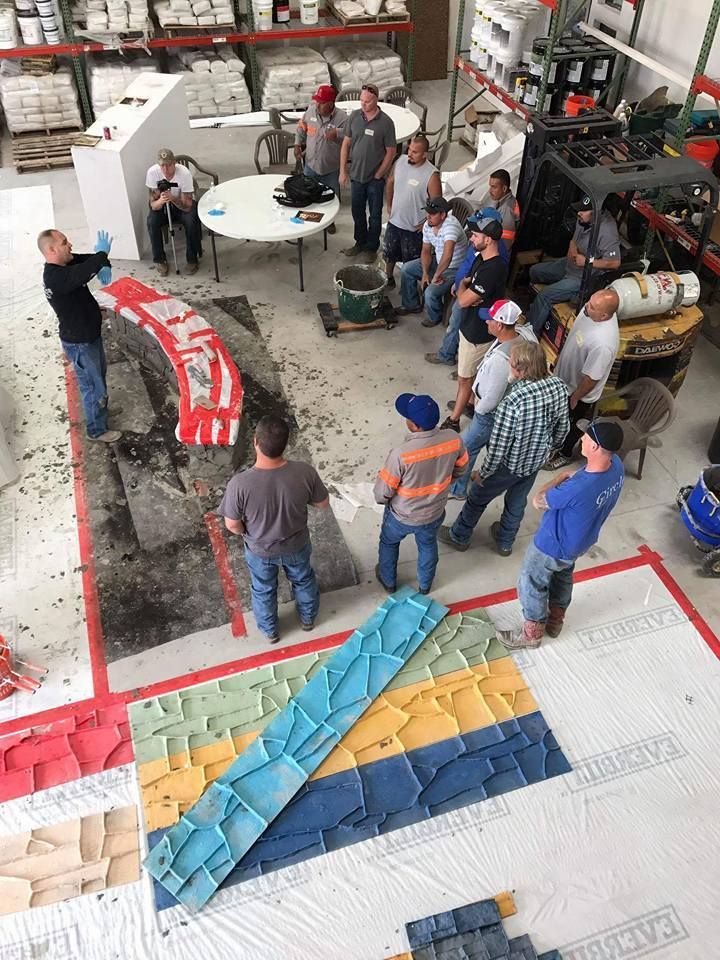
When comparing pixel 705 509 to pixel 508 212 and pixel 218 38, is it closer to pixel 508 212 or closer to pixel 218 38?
pixel 508 212

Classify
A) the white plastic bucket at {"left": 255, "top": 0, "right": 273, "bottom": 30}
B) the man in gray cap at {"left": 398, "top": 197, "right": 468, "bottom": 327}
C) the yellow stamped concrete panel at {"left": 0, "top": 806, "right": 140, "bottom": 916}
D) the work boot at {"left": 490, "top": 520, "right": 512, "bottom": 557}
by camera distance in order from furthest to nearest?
1. the white plastic bucket at {"left": 255, "top": 0, "right": 273, "bottom": 30}
2. the man in gray cap at {"left": 398, "top": 197, "right": 468, "bottom": 327}
3. the work boot at {"left": 490, "top": 520, "right": 512, "bottom": 557}
4. the yellow stamped concrete panel at {"left": 0, "top": 806, "right": 140, "bottom": 916}

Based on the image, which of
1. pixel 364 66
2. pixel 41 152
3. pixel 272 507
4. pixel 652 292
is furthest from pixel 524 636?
pixel 364 66

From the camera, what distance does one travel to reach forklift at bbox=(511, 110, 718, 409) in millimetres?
6504

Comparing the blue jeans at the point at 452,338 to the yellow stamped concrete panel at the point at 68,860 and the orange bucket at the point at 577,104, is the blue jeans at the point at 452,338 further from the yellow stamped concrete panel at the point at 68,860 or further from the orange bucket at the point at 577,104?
the yellow stamped concrete panel at the point at 68,860

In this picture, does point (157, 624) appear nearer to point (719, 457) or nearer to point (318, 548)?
point (318, 548)

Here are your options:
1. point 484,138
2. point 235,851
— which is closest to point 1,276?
point 484,138

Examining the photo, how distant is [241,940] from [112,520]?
3394mm

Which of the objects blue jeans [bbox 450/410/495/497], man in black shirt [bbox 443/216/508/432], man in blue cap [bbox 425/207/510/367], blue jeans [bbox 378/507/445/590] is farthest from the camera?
man in blue cap [bbox 425/207/510/367]

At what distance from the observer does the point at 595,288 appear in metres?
6.80

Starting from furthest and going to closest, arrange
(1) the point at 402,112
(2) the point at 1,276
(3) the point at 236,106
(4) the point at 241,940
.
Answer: (3) the point at 236,106
(1) the point at 402,112
(2) the point at 1,276
(4) the point at 241,940

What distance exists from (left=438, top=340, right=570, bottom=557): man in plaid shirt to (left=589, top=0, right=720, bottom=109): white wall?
6367 millimetres

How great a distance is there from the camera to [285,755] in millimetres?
4887

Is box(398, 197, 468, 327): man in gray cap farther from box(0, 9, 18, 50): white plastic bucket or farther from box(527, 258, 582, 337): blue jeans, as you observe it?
box(0, 9, 18, 50): white plastic bucket

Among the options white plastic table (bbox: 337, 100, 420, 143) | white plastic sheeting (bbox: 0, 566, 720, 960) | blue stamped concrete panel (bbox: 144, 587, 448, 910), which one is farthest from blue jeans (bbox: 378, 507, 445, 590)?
white plastic table (bbox: 337, 100, 420, 143)
